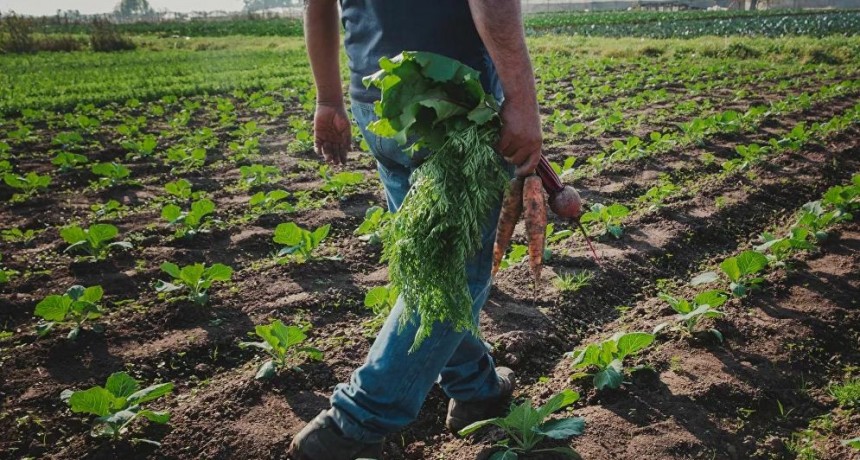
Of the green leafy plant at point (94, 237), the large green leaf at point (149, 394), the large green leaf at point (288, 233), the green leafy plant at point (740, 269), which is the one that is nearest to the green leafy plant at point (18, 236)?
the green leafy plant at point (94, 237)

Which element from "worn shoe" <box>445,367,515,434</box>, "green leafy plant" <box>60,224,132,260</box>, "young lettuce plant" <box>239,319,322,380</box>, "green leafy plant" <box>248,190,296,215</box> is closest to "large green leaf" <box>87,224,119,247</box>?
"green leafy plant" <box>60,224,132,260</box>

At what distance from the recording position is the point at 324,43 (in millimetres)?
2436

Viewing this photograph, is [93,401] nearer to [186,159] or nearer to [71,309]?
[71,309]

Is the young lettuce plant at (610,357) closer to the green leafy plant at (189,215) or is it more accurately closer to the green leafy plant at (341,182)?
the green leafy plant at (189,215)

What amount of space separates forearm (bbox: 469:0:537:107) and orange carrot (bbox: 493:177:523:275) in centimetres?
30

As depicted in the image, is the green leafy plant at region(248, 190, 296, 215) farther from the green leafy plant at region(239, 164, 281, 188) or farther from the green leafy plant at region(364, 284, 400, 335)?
the green leafy plant at region(364, 284, 400, 335)

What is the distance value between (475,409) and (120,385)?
1400 millimetres

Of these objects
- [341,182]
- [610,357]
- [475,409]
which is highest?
[341,182]

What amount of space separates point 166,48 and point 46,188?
76.7 ft

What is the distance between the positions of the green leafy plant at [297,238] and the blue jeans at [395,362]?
71.9 inches

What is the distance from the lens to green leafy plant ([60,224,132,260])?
4.09m

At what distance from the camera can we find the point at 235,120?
9992 mm

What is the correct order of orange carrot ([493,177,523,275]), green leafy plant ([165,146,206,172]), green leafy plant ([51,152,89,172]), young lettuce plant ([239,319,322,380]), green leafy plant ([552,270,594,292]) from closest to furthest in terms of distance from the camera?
orange carrot ([493,177,523,275]), young lettuce plant ([239,319,322,380]), green leafy plant ([552,270,594,292]), green leafy plant ([51,152,89,172]), green leafy plant ([165,146,206,172])

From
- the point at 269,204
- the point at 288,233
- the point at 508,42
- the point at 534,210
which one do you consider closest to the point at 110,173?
the point at 269,204
